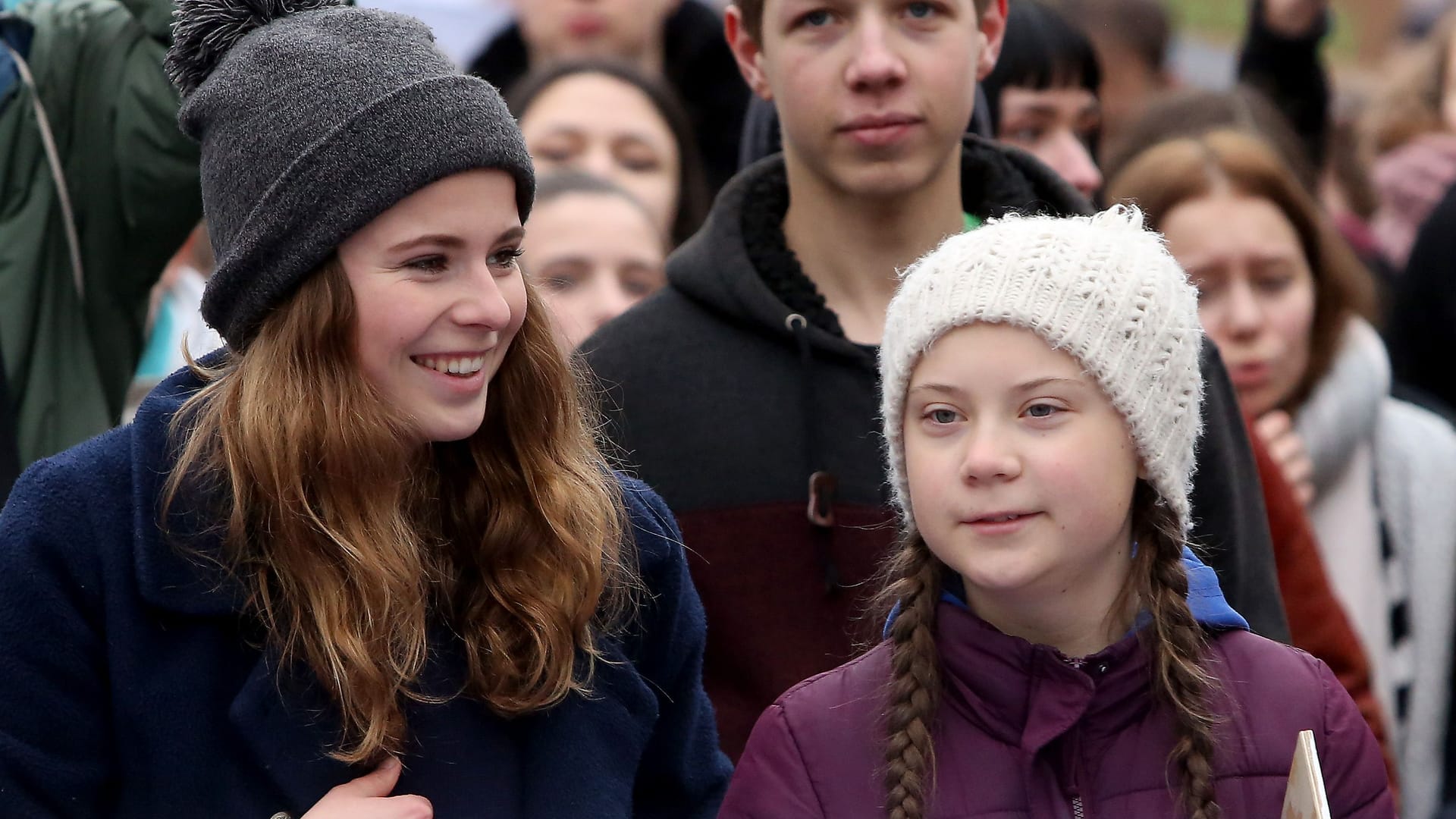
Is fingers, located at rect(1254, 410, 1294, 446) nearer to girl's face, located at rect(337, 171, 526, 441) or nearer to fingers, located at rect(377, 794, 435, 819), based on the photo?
girl's face, located at rect(337, 171, 526, 441)

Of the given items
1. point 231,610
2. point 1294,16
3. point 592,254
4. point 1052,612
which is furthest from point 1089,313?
point 1294,16

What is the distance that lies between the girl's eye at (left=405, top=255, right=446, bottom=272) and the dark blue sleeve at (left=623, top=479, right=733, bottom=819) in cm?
51

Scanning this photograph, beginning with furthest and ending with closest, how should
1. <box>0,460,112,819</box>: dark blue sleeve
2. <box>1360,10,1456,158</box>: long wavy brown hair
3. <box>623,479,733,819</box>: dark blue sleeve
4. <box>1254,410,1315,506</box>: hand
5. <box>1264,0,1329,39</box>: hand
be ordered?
1. <box>1360,10,1456,158</box>: long wavy brown hair
2. <box>1264,0,1329,39</box>: hand
3. <box>1254,410,1315,506</box>: hand
4. <box>623,479,733,819</box>: dark blue sleeve
5. <box>0,460,112,819</box>: dark blue sleeve

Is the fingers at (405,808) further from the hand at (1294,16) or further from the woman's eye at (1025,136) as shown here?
the hand at (1294,16)

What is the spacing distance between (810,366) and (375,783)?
123cm

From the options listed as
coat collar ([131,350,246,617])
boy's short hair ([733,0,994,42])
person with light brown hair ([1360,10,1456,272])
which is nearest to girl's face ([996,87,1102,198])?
boy's short hair ([733,0,994,42])

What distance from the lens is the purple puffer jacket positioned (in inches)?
104

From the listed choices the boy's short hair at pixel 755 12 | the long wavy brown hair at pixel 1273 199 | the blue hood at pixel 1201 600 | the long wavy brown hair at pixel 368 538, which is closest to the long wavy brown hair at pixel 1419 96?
the long wavy brown hair at pixel 1273 199

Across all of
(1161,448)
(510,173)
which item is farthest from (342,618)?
(1161,448)

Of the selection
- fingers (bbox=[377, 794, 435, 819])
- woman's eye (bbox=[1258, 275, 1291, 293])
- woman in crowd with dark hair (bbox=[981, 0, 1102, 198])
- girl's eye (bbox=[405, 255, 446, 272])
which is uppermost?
woman in crowd with dark hair (bbox=[981, 0, 1102, 198])

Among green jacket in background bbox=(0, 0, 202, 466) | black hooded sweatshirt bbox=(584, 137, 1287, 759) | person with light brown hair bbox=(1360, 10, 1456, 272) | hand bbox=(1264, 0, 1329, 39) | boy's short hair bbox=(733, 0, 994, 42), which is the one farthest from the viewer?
person with light brown hair bbox=(1360, 10, 1456, 272)

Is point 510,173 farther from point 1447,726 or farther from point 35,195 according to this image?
point 1447,726

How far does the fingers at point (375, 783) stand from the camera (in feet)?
8.73

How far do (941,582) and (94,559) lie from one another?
114cm
